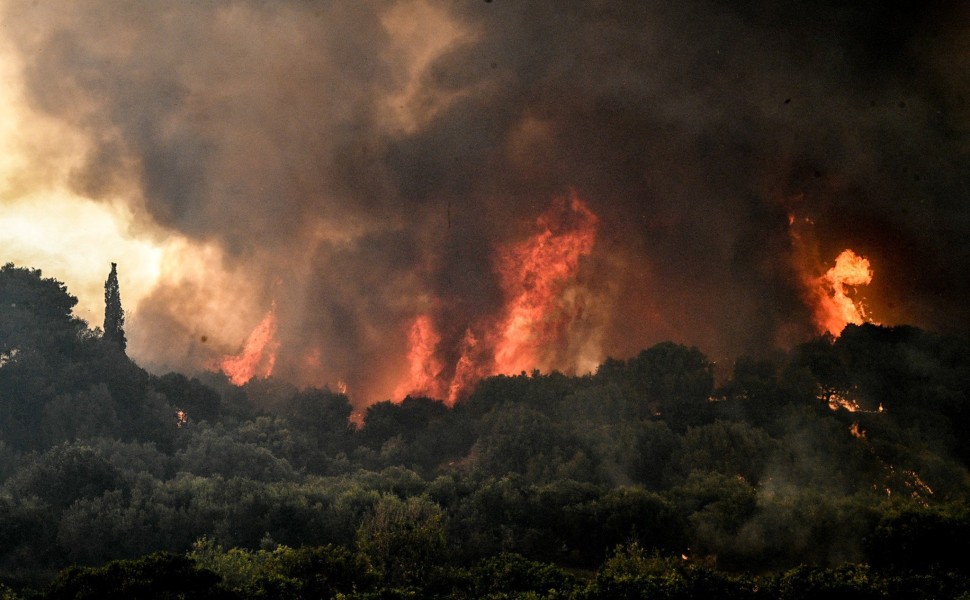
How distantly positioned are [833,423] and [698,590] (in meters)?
58.4

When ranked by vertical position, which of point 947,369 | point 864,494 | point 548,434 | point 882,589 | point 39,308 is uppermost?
point 39,308

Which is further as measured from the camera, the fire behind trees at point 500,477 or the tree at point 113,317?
the tree at point 113,317

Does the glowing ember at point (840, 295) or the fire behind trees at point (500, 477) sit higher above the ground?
the glowing ember at point (840, 295)

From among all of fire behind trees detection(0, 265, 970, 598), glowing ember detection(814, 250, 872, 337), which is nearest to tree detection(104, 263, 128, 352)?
fire behind trees detection(0, 265, 970, 598)

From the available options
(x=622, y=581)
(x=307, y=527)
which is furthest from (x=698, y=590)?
(x=307, y=527)

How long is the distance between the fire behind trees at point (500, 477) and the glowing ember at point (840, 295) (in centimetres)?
457

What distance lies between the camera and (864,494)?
87.8 metres

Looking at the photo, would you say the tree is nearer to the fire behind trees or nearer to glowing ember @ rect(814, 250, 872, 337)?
the fire behind trees

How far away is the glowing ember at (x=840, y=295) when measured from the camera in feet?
420

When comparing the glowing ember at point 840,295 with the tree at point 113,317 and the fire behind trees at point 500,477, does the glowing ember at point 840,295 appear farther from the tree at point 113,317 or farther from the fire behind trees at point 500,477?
the tree at point 113,317

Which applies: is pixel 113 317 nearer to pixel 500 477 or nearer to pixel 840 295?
pixel 500 477

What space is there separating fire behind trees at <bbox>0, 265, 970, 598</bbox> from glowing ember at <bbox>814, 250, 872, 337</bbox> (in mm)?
4571

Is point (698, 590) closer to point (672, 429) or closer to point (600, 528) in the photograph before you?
point (600, 528)

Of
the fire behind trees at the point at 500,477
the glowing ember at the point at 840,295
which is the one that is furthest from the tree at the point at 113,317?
the glowing ember at the point at 840,295
